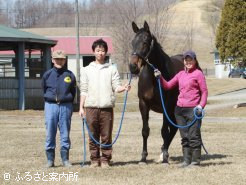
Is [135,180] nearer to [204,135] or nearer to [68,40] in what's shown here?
[204,135]

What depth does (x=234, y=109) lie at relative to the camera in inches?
1073

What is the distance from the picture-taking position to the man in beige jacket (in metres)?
9.02

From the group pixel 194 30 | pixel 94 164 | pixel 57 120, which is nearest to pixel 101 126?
pixel 94 164

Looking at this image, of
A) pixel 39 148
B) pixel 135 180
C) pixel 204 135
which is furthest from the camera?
pixel 204 135

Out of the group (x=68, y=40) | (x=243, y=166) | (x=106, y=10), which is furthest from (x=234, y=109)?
(x=106, y=10)

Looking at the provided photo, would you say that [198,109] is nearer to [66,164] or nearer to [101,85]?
[101,85]

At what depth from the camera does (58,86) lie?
9.18m

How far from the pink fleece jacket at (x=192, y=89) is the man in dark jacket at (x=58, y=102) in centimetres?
185

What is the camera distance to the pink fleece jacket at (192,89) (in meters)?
8.98

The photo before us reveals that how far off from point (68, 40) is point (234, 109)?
32.8 m

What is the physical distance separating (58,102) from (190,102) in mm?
2189

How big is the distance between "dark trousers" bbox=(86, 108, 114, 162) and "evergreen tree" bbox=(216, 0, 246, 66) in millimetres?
20034

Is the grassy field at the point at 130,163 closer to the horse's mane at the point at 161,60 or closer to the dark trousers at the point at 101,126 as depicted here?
the dark trousers at the point at 101,126

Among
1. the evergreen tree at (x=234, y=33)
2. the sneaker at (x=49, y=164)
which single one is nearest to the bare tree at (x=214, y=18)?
the evergreen tree at (x=234, y=33)
